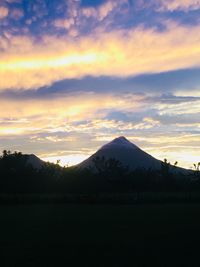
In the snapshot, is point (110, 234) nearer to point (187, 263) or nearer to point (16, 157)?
point (187, 263)

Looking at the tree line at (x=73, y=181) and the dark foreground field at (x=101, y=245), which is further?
the tree line at (x=73, y=181)

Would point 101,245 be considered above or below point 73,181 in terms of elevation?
below

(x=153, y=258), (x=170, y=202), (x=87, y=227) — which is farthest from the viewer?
(x=170, y=202)

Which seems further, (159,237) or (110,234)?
(110,234)

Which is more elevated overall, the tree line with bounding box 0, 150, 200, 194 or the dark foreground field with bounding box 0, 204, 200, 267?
the tree line with bounding box 0, 150, 200, 194

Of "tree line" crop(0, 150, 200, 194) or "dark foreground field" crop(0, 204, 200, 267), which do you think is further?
"tree line" crop(0, 150, 200, 194)

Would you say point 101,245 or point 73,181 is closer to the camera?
point 101,245

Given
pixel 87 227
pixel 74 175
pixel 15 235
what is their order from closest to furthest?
1. pixel 15 235
2. pixel 87 227
3. pixel 74 175

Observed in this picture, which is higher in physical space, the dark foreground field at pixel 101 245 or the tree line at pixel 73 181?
the tree line at pixel 73 181

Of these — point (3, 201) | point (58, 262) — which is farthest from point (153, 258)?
point (3, 201)

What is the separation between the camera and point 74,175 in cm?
6956

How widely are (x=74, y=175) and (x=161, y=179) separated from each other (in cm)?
1510

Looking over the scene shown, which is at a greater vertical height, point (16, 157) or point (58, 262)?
point (16, 157)

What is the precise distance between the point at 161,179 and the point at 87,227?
52.3m
